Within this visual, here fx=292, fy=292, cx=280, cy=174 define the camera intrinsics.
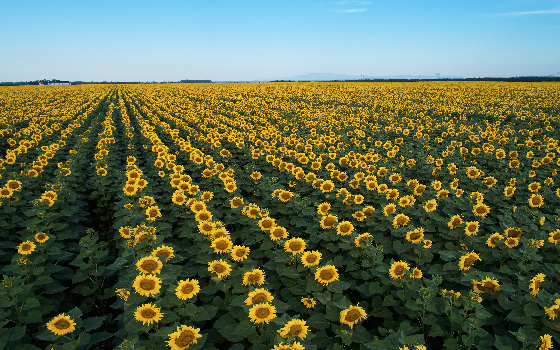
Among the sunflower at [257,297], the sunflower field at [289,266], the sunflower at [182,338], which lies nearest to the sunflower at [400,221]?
the sunflower field at [289,266]

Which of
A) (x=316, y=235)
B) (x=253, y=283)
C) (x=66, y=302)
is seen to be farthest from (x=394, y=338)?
(x=66, y=302)

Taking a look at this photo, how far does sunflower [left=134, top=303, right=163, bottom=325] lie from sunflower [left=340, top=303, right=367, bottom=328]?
6.88 ft

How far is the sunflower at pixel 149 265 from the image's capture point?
3754 mm

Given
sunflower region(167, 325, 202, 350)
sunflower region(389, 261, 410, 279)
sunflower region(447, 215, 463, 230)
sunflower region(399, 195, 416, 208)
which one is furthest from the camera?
sunflower region(399, 195, 416, 208)

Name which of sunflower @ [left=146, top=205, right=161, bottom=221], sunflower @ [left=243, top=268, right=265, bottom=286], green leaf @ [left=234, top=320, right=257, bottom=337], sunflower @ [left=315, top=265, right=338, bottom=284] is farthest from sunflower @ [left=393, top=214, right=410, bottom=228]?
sunflower @ [left=146, top=205, right=161, bottom=221]

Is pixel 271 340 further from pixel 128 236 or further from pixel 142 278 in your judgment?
pixel 128 236

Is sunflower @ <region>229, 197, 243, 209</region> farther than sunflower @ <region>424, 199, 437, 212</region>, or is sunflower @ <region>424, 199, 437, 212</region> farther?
sunflower @ <region>229, 197, 243, 209</region>

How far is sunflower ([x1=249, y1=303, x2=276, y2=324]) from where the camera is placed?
3.29 m

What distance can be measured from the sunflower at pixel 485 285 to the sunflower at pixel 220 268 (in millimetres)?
3309

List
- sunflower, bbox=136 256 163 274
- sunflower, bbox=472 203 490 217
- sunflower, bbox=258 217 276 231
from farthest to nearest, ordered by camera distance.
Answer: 1. sunflower, bbox=472 203 490 217
2. sunflower, bbox=258 217 276 231
3. sunflower, bbox=136 256 163 274

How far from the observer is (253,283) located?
12.9 ft

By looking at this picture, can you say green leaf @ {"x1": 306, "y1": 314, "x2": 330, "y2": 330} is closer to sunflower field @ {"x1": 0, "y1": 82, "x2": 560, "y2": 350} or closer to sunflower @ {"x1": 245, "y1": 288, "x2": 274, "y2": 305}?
sunflower field @ {"x1": 0, "y1": 82, "x2": 560, "y2": 350}

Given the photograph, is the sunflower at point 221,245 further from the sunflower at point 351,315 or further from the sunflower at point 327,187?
the sunflower at point 327,187

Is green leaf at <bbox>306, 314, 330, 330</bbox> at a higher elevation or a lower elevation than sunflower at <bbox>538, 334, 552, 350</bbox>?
lower
